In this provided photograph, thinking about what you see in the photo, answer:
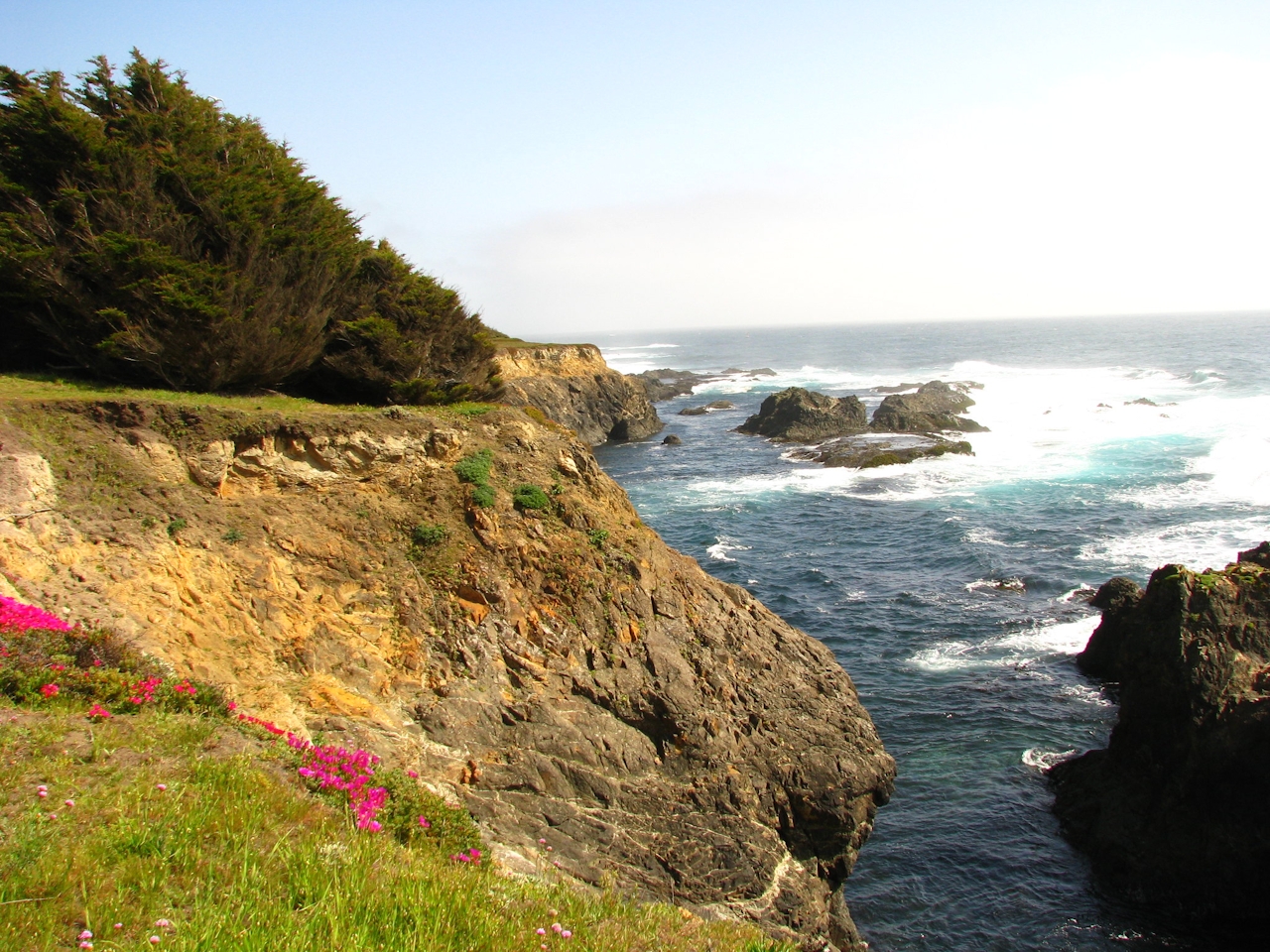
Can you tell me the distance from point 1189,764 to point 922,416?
4581 centimetres

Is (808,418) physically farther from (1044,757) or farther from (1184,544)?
(1044,757)

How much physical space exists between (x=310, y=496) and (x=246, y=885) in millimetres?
8765

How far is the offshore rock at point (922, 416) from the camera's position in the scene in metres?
56.2

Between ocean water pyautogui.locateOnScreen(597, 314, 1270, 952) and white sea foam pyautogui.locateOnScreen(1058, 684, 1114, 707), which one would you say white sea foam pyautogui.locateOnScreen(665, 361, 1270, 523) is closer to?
ocean water pyautogui.locateOnScreen(597, 314, 1270, 952)

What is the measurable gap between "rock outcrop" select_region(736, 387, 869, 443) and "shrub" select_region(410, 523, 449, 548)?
45.7 metres

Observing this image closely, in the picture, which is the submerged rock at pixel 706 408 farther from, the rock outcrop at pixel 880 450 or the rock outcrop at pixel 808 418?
the rock outcrop at pixel 880 450

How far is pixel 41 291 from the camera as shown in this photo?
13.1m

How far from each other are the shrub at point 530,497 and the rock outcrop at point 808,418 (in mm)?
43789

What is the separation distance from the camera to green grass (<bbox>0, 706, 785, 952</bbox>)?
483 centimetres

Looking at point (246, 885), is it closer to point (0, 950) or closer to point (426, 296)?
point (0, 950)

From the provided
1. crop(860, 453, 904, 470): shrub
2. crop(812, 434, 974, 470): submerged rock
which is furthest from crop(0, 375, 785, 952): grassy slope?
crop(812, 434, 974, 470): submerged rock

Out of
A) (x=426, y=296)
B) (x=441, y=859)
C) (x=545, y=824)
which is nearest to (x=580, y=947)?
(x=441, y=859)

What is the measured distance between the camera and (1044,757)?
17.6 metres

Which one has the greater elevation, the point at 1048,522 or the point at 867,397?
the point at 867,397
